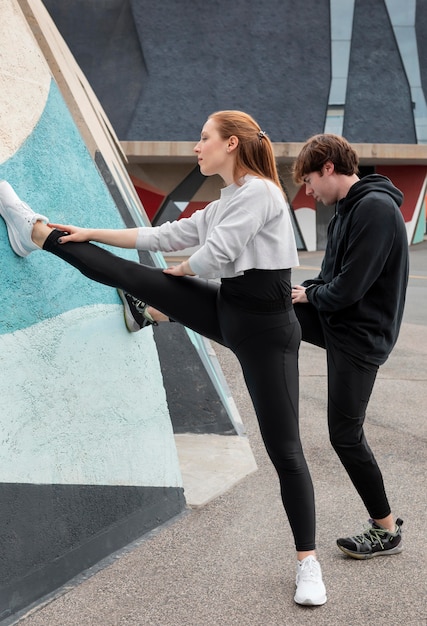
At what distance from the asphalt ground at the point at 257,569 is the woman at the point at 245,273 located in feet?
0.59

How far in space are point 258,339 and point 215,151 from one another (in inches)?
26.9

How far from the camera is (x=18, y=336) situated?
109 inches

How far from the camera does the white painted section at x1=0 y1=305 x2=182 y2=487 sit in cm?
273

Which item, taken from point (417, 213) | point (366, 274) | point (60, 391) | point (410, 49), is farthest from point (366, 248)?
point (410, 49)

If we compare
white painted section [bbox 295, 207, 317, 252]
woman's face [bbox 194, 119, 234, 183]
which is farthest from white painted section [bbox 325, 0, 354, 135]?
woman's face [bbox 194, 119, 234, 183]

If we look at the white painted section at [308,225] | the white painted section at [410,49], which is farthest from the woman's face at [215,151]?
the white painted section at [410,49]

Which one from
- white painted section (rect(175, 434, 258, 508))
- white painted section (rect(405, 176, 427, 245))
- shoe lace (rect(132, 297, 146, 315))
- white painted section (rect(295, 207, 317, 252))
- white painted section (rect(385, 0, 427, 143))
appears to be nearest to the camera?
shoe lace (rect(132, 297, 146, 315))

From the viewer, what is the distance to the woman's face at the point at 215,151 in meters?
2.70

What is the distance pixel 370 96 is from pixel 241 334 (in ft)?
67.3

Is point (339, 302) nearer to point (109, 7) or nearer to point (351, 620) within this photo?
point (351, 620)

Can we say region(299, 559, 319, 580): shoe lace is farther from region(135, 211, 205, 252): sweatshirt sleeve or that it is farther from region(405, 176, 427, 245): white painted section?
region(405, 176, 427, 245): white painted section

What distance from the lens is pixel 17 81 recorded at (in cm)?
315

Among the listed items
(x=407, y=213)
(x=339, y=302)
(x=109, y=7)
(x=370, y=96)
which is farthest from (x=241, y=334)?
(x=109, y=7)

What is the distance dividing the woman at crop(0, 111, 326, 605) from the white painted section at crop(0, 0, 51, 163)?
35 cm
